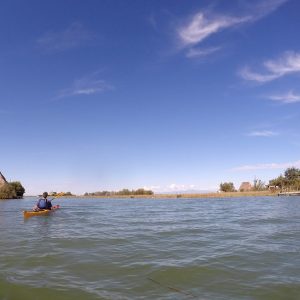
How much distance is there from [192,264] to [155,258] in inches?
56.5

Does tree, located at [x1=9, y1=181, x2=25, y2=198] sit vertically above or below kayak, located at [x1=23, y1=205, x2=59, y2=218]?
above

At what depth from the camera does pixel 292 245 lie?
512 inches

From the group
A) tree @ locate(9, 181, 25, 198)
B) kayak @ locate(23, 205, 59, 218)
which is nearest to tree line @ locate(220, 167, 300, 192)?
tree @ locate(9, 181, 25, 198)

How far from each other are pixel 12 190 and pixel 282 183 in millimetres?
73484

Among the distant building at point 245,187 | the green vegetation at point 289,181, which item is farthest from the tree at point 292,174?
the distant building at point 245,187

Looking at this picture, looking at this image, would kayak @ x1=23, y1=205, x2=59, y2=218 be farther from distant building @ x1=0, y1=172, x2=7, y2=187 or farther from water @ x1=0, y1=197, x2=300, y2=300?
distant building @ x1=0, y1=172, x2=7, y2=187

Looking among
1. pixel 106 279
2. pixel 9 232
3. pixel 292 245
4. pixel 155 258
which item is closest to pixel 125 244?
pixel 155 258

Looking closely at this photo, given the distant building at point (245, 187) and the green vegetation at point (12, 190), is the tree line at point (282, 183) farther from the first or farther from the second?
the green vegetation at point (12, 190)

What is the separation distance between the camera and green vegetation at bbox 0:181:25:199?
8261 cm

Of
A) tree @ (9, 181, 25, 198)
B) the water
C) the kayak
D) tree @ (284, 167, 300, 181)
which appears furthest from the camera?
tree @ (284, 167, 300, 181)

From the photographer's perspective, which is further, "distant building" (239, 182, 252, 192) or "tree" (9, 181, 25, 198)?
"distant building" (239, 182, 252, 192)

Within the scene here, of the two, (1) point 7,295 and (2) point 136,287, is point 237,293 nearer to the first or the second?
(2) point 136,287

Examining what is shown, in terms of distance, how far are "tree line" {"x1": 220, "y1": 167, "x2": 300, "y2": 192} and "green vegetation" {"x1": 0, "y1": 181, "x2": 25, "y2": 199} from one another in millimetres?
59088

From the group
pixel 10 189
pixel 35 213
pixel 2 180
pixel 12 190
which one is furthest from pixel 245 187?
pixel 35 213
